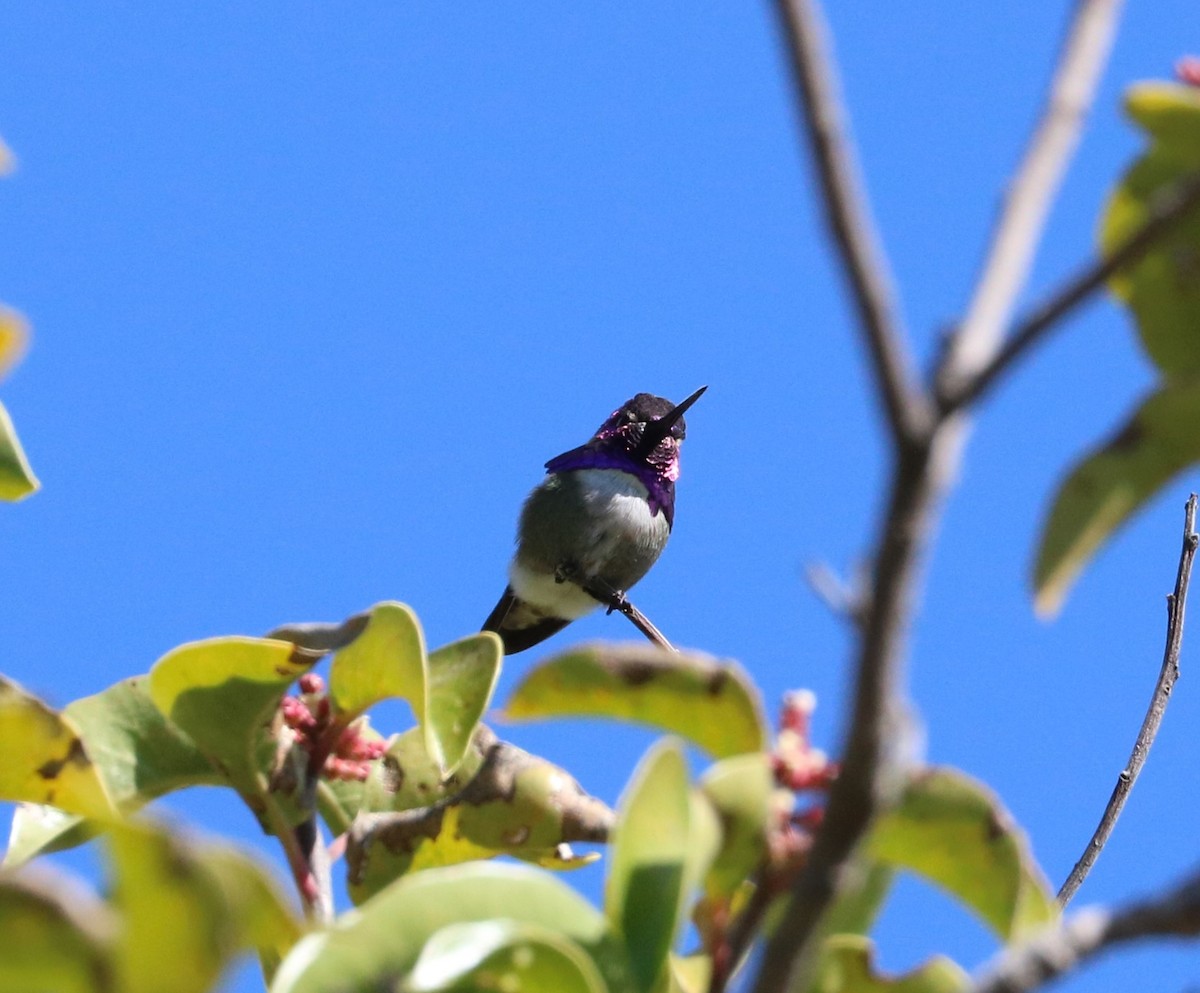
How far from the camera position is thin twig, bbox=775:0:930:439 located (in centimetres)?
93

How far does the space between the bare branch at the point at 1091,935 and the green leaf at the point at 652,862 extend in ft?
1.04

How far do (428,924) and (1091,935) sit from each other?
48cm

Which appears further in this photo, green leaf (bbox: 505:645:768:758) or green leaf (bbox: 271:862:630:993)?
green leaf (bbox: 505:645:768:758)

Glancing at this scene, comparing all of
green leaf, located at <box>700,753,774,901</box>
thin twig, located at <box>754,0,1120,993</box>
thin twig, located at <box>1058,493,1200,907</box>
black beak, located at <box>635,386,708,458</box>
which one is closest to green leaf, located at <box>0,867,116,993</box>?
thin twig, located at <box>754,0,1120,993</box>

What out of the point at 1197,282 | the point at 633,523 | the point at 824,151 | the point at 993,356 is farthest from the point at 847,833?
the point at 633,523

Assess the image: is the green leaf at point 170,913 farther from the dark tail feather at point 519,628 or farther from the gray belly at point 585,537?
the dark tail feather at point 519,628

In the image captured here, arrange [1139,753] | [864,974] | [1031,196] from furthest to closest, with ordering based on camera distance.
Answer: [1139,753] < [864,974] < [1031,196]

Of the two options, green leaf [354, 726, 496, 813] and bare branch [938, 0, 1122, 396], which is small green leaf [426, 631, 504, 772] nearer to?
green leaf [354, 726, 496, 813]

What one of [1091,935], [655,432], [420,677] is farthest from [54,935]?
[655,432]

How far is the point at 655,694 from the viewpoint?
148 cm

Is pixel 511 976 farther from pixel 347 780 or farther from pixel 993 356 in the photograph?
pixel 347 780

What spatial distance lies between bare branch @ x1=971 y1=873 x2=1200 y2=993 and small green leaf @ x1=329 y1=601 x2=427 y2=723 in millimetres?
851

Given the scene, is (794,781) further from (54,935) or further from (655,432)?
(655,432)

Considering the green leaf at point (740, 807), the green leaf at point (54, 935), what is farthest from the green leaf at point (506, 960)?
the green leaf at point (54, 935)
